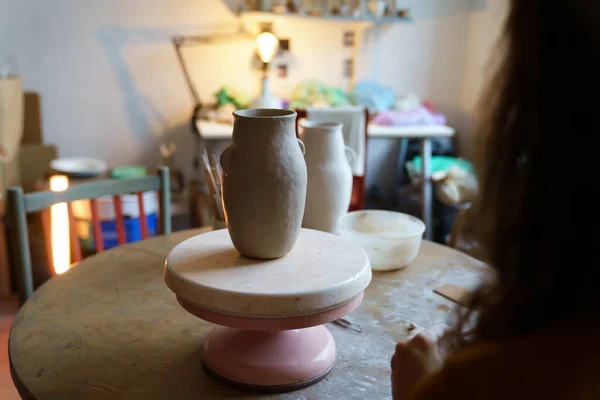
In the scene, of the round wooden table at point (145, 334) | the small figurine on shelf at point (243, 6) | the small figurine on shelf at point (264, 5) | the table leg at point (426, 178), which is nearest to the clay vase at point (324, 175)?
the round wooden table at point (145, 334)

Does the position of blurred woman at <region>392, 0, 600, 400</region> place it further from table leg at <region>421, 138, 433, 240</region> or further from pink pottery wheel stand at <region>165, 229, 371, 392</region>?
table leg at <region>421, 138, 433, 240</region>

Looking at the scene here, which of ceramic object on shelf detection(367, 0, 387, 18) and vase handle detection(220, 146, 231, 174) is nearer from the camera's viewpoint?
vase handle detection(220, 146, 231, 174)

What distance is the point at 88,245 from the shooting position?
267cm

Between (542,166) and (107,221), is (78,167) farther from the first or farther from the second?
(542,166)

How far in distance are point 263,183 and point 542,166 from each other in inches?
18.4

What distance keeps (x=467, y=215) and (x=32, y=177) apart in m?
2.91

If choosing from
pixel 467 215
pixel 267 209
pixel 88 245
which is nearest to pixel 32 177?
pixel 88 245

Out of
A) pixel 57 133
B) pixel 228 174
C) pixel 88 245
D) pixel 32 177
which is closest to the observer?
pixel 228 174

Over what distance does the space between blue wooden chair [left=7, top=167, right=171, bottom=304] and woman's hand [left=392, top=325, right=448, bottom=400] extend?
3.26 feet

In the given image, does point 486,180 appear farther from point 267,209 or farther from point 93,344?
point 93,344

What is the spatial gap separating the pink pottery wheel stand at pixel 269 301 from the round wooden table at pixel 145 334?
3 cm

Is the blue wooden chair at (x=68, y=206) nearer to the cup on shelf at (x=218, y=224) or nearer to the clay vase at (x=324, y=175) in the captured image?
the cup on shelf at (x=218, y=224)

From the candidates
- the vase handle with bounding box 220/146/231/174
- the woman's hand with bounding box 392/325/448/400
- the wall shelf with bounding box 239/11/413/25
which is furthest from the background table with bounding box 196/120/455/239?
the woman's hand with bounding box 392/325/448/400

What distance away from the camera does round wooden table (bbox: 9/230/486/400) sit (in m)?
0.83
